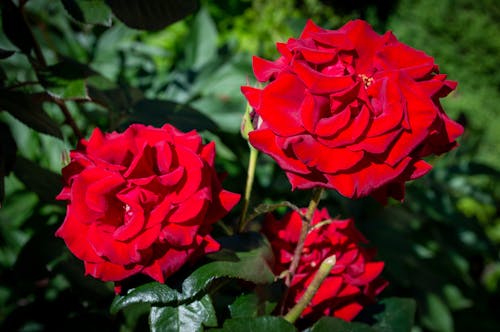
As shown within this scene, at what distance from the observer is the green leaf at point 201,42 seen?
4.33 ft

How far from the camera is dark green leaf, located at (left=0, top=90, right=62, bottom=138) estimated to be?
62 cm

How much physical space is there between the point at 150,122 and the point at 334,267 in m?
0.30

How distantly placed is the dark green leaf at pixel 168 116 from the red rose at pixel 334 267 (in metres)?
0.17

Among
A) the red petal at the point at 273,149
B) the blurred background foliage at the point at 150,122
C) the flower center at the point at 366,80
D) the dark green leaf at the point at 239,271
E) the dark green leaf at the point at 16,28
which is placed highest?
the flower center at the point at 366,80

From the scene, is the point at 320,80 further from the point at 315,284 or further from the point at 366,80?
the point at 315,284

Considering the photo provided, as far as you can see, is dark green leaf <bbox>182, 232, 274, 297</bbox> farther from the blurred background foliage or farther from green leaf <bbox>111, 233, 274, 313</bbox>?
the blurred background foliage

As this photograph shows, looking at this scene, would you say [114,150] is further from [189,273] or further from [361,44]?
[361,44]

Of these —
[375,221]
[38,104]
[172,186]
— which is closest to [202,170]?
[172,186]

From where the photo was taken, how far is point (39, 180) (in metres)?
0.71

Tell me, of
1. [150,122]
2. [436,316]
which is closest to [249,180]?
[150,122]

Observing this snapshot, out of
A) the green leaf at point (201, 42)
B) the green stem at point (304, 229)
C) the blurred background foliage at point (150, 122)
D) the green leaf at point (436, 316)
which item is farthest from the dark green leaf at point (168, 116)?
the green leaf at point (436, 316)

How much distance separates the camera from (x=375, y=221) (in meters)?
1.14

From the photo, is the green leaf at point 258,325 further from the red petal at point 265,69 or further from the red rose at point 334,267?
the red petal at point 265,69

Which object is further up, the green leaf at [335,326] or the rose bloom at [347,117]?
the rose bloom at [347,117]
